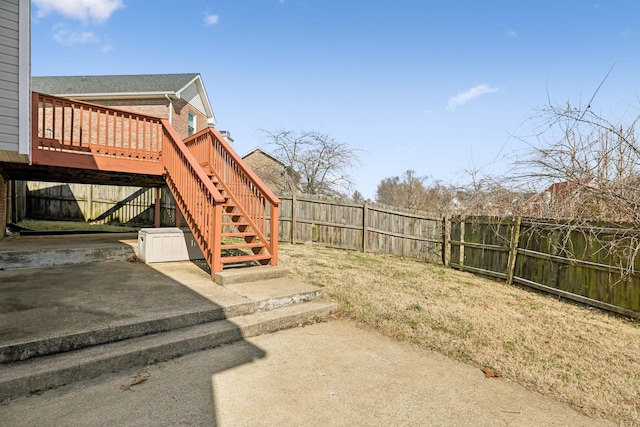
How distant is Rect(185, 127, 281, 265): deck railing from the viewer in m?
5.35

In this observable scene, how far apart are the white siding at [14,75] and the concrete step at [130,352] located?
10.5ft

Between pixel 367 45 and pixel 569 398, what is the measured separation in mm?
10619

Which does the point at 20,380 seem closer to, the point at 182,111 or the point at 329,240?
the point at 329,240

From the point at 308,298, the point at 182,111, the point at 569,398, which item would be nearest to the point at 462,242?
the point at 308,298

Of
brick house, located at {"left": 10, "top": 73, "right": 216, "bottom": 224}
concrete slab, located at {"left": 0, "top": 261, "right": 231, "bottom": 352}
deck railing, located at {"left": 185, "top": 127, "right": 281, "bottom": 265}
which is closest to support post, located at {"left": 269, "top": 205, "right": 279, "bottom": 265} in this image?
deck railing, located at {"left": 185, "top": 127, "right": 281, "bottom": 265}

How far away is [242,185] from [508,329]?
4681 mm

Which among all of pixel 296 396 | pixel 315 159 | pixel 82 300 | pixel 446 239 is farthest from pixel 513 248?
pixel 315 159

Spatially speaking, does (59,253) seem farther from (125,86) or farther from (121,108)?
(125,86)

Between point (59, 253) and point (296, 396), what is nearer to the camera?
point (296, 396)

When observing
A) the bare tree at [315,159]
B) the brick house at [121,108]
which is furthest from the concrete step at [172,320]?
the bare tree at [315,159]

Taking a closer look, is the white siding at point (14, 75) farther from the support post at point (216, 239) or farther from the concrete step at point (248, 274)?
the concrete step at point (248, 274)

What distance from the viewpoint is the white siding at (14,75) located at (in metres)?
4.07

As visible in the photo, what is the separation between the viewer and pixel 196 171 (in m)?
5.04

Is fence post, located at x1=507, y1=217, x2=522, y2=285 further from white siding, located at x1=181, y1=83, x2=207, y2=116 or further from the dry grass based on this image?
white siding, located at x1=181, y1=83, x2=207, y2=116
